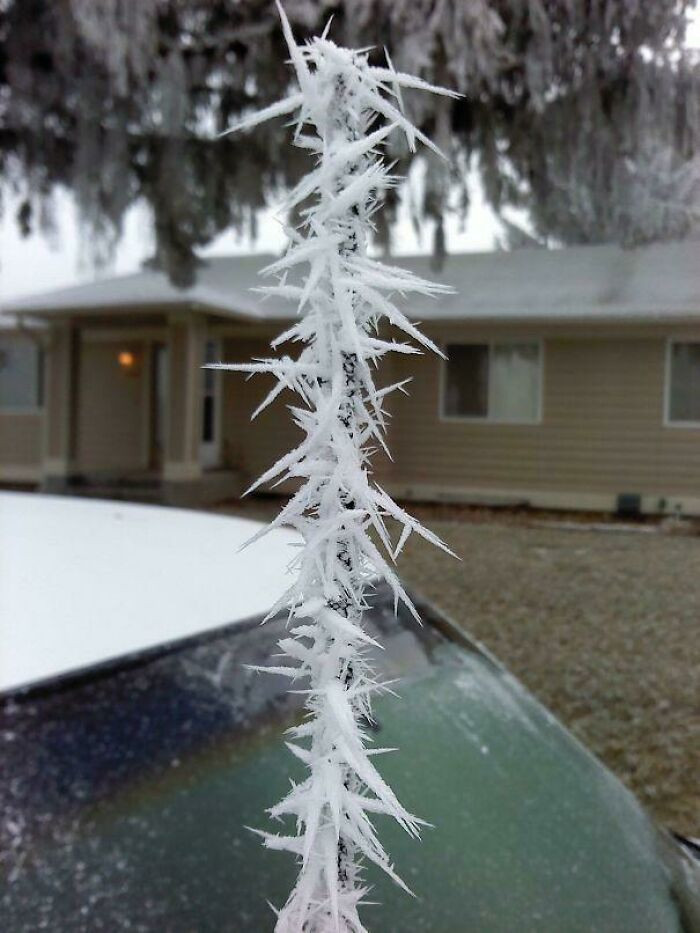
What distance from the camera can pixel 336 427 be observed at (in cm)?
37

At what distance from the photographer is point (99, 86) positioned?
475 centimetres

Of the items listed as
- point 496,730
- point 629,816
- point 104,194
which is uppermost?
point 104,194

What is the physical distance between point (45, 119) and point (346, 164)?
16.9 ft

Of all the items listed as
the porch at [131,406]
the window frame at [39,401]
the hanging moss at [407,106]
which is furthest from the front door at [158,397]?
the hanging moss at [407,106]

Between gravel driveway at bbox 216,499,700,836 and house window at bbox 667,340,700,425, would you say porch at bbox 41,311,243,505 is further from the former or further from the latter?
gravel driveway at bbox 216,499,700,836

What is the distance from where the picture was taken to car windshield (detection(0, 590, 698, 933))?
100 centimetres

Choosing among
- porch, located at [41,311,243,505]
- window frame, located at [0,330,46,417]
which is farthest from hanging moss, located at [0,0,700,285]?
window frame, located at [0,330,46,417]

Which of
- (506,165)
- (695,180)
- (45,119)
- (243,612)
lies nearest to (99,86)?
(45,119)

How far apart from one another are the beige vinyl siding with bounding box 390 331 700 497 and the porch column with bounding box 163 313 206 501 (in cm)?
282

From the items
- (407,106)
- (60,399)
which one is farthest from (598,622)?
(60,399)

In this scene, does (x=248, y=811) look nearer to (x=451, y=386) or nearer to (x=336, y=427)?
(x=336, y=427)

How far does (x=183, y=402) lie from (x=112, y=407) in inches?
83.8

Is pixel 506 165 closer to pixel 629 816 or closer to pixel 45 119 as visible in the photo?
pixel 629 816

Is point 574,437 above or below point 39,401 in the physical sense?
below
